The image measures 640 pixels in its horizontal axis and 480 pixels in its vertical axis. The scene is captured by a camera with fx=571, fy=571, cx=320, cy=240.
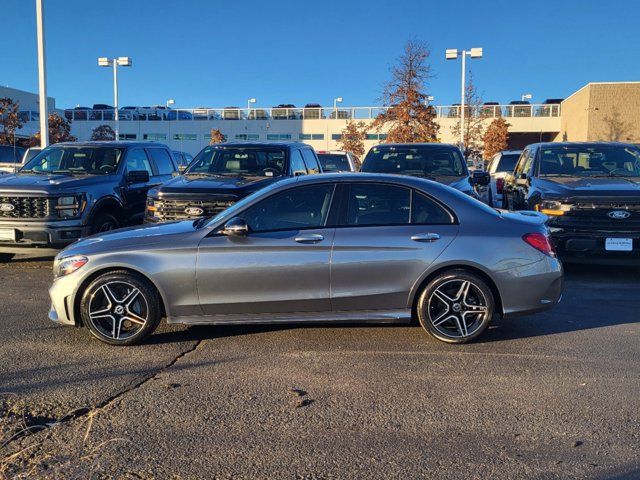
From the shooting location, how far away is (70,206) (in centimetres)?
848

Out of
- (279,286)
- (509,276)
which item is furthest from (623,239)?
(279,286)

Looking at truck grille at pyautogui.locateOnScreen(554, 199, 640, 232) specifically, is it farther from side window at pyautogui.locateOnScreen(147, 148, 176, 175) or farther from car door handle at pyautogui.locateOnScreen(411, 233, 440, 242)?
side window at pyautogui.locateOnScreen(147, 148, 176, 175)

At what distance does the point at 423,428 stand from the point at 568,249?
16.1ft

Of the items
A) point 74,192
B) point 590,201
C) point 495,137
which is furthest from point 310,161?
point 495,137

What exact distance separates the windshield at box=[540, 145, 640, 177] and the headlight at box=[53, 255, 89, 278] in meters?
7.04

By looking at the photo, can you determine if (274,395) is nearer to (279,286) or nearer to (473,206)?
(279,286)

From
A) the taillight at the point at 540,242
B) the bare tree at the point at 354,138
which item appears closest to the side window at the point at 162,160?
the taillight at the point at 540,242

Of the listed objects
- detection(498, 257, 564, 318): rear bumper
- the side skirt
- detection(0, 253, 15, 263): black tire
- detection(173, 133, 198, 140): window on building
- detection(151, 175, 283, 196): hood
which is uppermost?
detection(173, 133, 198, 140): window on building

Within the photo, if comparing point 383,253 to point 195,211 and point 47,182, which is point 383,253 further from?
point 47,182

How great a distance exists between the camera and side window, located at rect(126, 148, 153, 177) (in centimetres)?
1015

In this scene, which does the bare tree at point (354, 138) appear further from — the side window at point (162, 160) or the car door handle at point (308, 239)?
the car door handle at point (308, 239)

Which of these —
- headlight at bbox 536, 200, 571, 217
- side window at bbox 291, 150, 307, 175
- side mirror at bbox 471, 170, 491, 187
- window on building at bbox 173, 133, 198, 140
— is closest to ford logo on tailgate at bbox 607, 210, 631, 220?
headlight at bbox 536, 200, 571, 217

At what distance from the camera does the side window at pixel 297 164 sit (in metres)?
9.76

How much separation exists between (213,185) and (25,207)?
2.73 m
